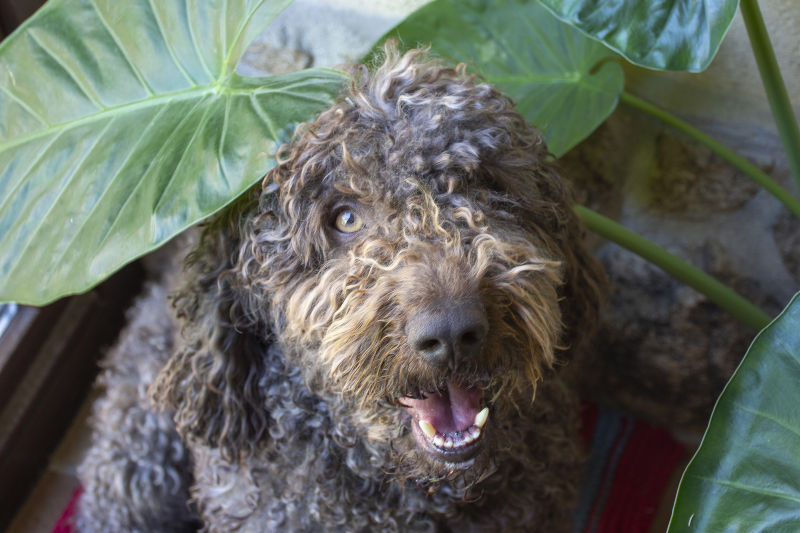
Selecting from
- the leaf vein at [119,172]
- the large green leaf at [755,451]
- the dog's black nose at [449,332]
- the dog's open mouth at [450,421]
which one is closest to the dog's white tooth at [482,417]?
the dog's open mouth at [450,421]

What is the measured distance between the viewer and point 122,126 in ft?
3.90

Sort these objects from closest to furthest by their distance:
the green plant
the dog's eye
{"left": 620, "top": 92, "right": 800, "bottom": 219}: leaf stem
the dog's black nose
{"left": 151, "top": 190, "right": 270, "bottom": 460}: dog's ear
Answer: the dog's black nose
the green plant
the dog's eye
{"left": 151, "top": 190, "right": 270, "bottom": 460}: dog's ear
{"left": 620, "top": 92, "right": 800, "bottom": 219}: leaf stem

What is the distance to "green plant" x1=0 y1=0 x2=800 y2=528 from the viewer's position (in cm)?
103

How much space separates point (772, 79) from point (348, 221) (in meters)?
0.78

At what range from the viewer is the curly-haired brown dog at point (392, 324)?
3.32 feet

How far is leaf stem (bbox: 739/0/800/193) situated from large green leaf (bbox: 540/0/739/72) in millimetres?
227

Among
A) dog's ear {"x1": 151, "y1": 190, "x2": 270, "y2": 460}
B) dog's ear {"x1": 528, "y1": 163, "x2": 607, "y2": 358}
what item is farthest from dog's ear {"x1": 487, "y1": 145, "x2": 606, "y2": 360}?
dog's ear {"x1": 151, "y1": 190, "x2": 270, "y2": 460}

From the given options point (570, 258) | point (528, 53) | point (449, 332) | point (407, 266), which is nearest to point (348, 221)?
point (407, 266)

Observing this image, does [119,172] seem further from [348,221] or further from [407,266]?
[407,266]

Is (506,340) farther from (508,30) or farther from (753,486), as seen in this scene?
(508,30)

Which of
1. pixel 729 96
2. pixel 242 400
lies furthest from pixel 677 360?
pixel 242 400

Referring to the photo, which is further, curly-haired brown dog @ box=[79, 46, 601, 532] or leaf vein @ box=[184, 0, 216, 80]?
leaf vein @ box=[184, 0, 216, 80]

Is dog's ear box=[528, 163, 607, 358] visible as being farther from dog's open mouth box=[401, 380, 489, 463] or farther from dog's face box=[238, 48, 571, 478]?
dog's open mouth box=[401, 380, 489, 463]

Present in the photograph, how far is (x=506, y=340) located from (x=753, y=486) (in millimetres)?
370
